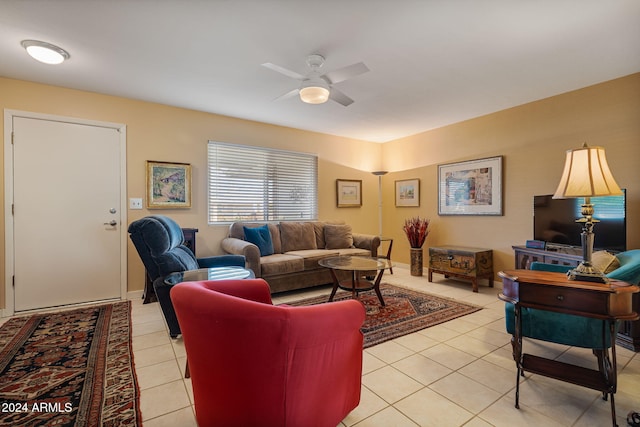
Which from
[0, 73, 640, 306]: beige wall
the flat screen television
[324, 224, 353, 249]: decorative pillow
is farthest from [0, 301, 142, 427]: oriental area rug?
the flat screen television

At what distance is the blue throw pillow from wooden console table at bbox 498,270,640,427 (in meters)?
2.89

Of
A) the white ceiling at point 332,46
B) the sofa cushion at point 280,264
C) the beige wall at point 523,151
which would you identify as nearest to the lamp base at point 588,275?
the white ceiling at point 332,46

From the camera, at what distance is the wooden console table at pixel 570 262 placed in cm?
223

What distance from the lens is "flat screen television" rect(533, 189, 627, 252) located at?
109 inches

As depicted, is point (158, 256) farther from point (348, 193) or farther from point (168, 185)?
point (348, 193)

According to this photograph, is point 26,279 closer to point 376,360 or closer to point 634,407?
point 376,360

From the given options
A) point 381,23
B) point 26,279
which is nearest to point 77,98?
point 26,279

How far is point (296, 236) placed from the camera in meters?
4.40

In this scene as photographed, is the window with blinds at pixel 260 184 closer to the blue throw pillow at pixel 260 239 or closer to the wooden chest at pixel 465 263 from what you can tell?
the blue throw pillow at pixel 260 239

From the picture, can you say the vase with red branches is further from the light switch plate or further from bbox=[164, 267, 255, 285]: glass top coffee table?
the light switch plate

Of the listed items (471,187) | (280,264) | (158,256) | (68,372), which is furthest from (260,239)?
(471,187)

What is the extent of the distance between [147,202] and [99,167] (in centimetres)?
62

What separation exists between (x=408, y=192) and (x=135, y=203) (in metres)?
4.27

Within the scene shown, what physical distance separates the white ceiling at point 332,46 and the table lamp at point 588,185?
43.6 inches
